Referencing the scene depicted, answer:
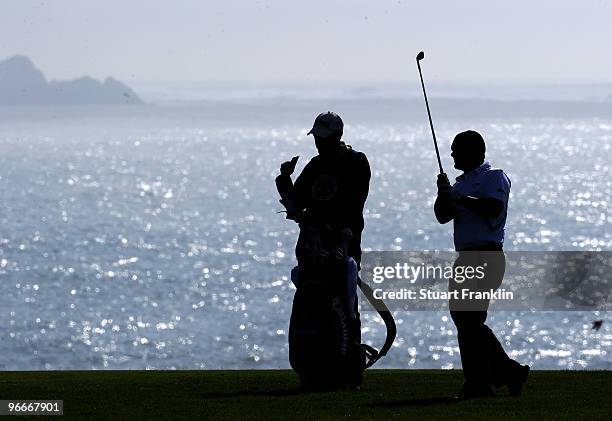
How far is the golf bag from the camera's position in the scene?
43.2 ft

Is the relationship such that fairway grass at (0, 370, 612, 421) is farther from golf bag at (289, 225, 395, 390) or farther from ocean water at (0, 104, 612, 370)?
ocean water at (0, 104, 612, 370)

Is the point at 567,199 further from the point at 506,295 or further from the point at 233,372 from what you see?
the point at 233,372

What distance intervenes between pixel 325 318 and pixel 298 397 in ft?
2.69

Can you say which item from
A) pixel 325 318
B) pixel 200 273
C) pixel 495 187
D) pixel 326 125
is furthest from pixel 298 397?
pixel 200 273

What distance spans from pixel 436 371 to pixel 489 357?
13.2ft

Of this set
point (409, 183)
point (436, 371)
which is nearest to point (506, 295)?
point (436, 371)

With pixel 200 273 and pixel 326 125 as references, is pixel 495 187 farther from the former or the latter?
pixel 200 273

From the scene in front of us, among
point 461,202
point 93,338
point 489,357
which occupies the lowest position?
point 93,338

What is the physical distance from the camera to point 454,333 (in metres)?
70.4

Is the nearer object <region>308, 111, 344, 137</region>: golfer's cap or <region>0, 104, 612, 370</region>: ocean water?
<region>308, 111, 344, 137</region>: golfer's cap

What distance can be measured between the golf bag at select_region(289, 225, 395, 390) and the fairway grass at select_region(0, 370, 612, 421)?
0.27 metres

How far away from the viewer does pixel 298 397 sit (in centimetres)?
1286

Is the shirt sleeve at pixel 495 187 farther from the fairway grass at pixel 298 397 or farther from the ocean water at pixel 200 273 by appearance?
the ocean water at pixel 200 273

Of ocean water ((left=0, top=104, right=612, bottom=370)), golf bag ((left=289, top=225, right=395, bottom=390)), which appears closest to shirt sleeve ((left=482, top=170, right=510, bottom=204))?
golf bag ((left=289, top=225, right=395, bottom=390))
